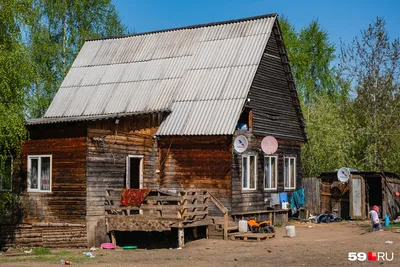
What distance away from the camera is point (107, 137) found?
25375mm

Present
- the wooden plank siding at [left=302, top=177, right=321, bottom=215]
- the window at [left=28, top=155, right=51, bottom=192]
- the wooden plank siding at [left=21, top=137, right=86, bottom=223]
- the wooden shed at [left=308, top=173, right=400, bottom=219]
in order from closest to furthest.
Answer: the wooden plank siding at [left=21, top=137, right=86, bottom=223] → the window at [left=28, top=155, right=51, bottom=192] → the wooden shed at [left=308, top=173, right=400, bottom=219] → the wooden plank siding at [left=302, top=177, right=321, bottom=215]

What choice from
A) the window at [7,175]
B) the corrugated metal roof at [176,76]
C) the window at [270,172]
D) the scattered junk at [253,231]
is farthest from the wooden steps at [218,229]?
the window at [7,175]

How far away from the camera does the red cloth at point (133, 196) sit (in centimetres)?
2428

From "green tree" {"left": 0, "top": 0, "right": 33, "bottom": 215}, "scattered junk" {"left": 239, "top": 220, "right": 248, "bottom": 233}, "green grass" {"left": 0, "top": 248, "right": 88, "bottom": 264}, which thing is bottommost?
"green grass" {"left": 0, "top": 248, "right": 88, "bottom": 264}

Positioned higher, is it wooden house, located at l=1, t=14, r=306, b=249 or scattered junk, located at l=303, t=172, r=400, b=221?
wooden house, located at l=1, t=14, r=306, b=249

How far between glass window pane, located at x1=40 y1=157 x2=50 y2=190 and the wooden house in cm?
4

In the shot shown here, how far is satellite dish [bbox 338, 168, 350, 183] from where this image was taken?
32375 mm

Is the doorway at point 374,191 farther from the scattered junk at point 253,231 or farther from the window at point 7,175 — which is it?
the window at point 7,175

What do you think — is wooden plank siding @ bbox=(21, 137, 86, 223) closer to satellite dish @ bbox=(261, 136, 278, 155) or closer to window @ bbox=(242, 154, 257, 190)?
window @ bbox=(242, 154, 257, 190)

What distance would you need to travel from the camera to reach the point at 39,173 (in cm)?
2562

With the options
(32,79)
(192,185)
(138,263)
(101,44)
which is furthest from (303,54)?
(138,263)

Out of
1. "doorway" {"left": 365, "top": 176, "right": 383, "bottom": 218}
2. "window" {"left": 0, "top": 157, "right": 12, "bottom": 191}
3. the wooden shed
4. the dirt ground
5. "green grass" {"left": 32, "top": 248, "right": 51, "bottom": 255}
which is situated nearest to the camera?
the dirt ground

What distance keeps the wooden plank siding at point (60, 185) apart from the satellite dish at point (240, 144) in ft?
20.4

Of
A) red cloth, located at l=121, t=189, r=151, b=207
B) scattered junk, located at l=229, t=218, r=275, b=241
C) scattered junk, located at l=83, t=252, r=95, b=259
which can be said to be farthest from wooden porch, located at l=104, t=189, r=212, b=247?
scattered junk, located at l=83, t=252, r=95, b=259
